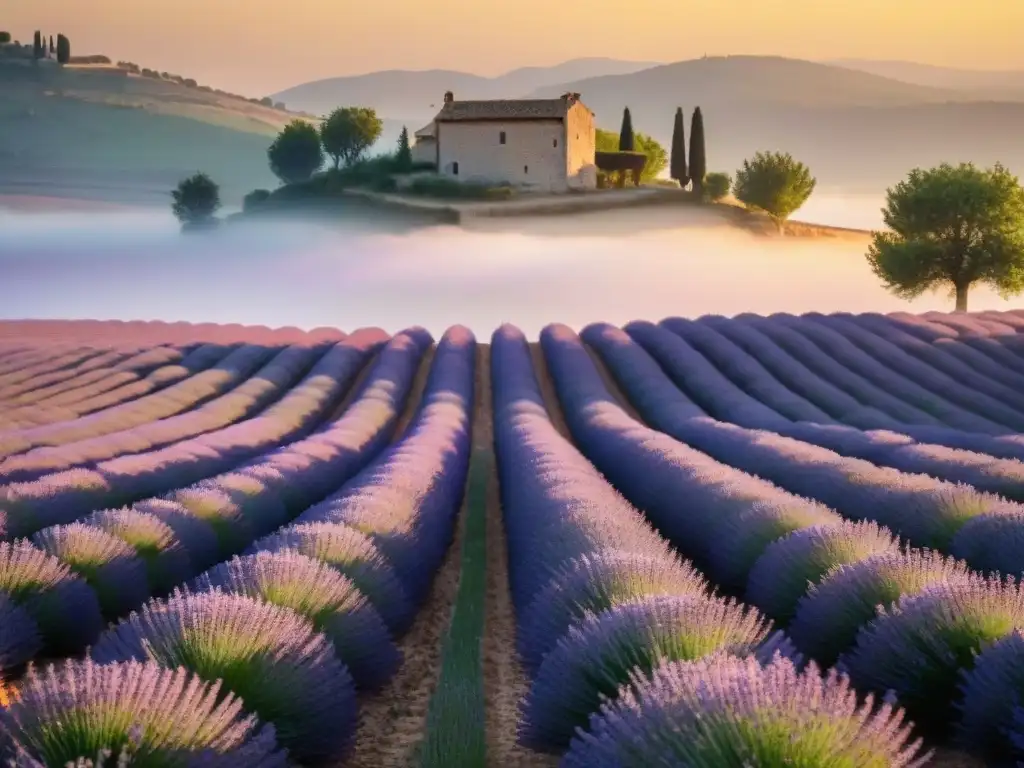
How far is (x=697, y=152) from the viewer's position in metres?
67.3

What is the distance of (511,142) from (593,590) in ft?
183

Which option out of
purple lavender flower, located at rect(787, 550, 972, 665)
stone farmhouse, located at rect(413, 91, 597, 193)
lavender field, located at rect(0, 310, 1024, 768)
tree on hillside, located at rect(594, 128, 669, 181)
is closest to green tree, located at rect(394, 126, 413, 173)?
stone farmhouse, located at rect(413, 91, 597, 193)

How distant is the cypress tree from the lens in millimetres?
67250

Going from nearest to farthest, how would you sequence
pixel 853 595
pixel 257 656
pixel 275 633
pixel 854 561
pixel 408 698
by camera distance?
pixel 257 656
pixel 275 633
pixel 853 595
pixel 854 561
pixel 408 698

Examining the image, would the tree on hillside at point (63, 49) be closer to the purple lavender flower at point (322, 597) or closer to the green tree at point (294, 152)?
the green tree at point (294, 152)

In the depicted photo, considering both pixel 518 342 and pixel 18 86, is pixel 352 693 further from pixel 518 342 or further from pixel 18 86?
pixel 18 86

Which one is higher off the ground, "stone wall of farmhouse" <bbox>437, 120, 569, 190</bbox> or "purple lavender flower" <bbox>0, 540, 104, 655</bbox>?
"stone wall of farmhouse" <bbox>437, 120, 569, 190</bbox>

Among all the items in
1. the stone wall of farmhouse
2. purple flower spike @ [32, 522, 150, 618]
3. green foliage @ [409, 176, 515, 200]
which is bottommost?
purple flower spike @ [32, 522, 150, 618]

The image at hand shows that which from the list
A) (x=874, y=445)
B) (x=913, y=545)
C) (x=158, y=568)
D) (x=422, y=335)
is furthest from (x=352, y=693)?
(x=422, y=335)

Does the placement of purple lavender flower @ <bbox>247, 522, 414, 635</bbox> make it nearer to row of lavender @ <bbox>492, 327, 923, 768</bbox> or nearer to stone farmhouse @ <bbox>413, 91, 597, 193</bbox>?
row of lavender @ <bbox>492, 327, 923, 768</bbox>

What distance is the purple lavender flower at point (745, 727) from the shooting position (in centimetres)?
298

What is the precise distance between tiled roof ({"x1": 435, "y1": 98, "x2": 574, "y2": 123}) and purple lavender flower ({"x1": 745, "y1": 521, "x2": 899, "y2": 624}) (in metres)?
53.8

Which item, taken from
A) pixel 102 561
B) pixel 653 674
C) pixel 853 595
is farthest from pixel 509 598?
pixel 653 674

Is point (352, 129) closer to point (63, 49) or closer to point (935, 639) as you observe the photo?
point (63, 49)
